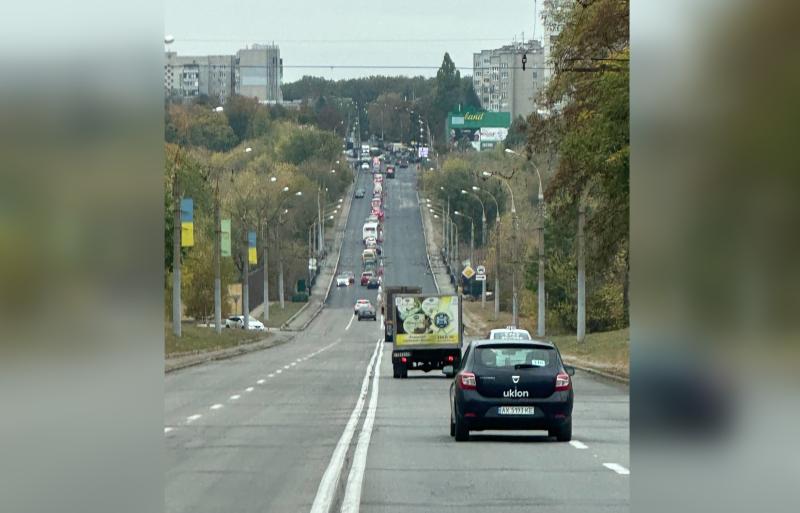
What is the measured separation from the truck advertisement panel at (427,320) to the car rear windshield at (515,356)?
27.8 meters

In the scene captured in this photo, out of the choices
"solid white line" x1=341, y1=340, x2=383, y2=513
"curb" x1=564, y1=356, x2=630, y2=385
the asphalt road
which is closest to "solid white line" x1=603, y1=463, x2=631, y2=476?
the asphalt road

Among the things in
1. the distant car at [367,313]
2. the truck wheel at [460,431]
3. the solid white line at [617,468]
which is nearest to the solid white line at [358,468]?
the truck wheel at [460,431]

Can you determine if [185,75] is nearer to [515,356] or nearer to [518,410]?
[515,356]

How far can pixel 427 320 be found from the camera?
2096 inches

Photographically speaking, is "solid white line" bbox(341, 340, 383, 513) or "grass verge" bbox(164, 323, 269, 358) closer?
"solid white line" bbox(341, 340, 383, 513)

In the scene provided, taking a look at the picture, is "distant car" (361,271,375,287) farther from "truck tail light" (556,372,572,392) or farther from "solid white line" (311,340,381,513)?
"truck tail light" (556,372,572,392)

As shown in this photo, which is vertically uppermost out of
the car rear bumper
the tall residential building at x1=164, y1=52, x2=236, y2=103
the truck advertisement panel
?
the tall residential building at x1=164, y1=52, x2=236, y2=103

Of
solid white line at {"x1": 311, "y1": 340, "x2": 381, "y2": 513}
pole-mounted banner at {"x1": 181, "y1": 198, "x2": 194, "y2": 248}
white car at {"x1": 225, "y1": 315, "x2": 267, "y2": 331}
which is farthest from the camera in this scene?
white car at {"x1": 225, "y1": 315, "x2": 267, "y2": 331}

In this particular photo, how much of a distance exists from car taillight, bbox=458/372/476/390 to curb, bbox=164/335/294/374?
28103 millimetres

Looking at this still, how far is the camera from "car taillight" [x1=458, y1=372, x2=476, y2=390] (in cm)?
2231
